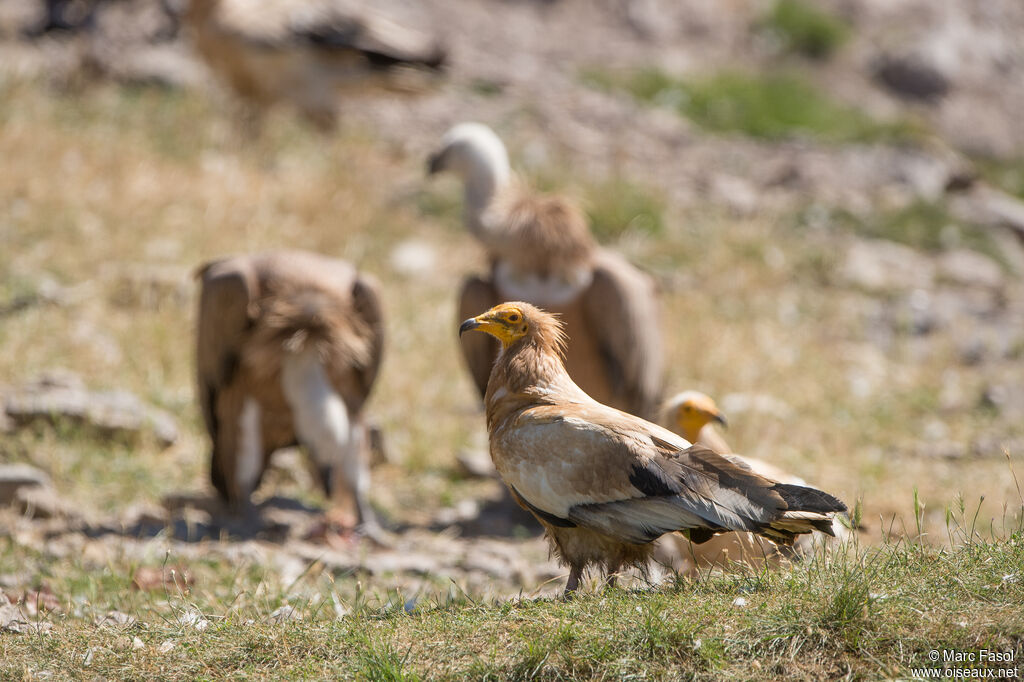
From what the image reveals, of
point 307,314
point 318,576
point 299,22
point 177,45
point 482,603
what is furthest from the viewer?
point 177,45

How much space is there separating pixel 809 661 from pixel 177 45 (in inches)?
552

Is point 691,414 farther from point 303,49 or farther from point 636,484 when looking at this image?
point 303,49

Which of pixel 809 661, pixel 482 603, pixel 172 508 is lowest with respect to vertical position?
pixel 172 508

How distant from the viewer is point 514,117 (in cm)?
1484

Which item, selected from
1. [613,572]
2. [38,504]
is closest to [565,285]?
[613,572]

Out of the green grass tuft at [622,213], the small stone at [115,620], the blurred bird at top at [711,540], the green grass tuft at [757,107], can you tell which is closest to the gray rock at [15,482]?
the small stone at [115,620]

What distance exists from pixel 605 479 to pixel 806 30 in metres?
16.5

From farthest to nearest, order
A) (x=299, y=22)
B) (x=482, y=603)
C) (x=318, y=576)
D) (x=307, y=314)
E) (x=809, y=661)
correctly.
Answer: (x=299, y=22)
(x=307, y=314)
(x=318, y=576)
(x=482, y=603)
(x=809, y=661)

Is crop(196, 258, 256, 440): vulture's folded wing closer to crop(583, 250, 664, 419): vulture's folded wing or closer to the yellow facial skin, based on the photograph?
crop(583, 250, 664, 419): vulture's folded wing

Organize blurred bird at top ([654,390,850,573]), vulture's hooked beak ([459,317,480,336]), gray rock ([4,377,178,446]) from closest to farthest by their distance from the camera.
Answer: vulture's hooked beak ([459,317,480,336]), blurred bird at top ([654,390,850,573]), gray rock ([4,377,178,446])

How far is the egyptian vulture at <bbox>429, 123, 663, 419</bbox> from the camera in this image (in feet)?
21.6

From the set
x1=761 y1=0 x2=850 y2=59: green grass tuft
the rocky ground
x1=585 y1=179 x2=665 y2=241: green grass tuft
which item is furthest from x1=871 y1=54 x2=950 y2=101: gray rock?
x1=585 y1=179 x2=665 y2=241: green grass tuft

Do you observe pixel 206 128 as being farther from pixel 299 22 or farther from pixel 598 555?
pixel 598 555

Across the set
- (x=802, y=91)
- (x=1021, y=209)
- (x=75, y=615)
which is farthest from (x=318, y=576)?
(x=802, y=91)
